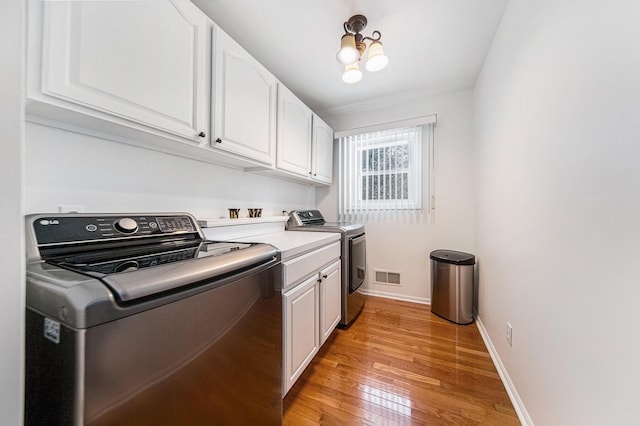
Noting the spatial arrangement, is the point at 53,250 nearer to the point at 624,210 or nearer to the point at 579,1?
the point at 624,210

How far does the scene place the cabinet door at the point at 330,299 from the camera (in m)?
1.68

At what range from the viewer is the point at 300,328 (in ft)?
4.55

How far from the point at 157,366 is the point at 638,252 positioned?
130 cm

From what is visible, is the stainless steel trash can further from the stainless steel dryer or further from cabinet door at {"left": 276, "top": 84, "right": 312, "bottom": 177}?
cabinet door at {"left": 276, "top": 84, "right": 312, "bottom": 177}

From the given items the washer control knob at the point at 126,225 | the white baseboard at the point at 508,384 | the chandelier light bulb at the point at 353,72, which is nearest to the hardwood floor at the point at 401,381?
the white baseboard at the point at 508,384

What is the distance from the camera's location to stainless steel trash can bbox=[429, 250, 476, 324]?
2.21m

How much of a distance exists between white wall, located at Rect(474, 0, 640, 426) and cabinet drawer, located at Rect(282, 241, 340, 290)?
A: 1.17 meters

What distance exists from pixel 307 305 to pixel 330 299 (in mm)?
412

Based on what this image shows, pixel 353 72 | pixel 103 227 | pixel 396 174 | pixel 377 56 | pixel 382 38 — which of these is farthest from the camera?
pixel 396 174

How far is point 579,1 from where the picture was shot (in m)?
0.81

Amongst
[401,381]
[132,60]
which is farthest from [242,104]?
[401,381]

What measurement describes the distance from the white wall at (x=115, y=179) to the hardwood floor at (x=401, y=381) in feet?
4.49

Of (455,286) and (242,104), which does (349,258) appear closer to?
(455,286)

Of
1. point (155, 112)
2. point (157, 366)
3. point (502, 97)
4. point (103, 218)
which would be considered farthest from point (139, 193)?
point (502, 97)
